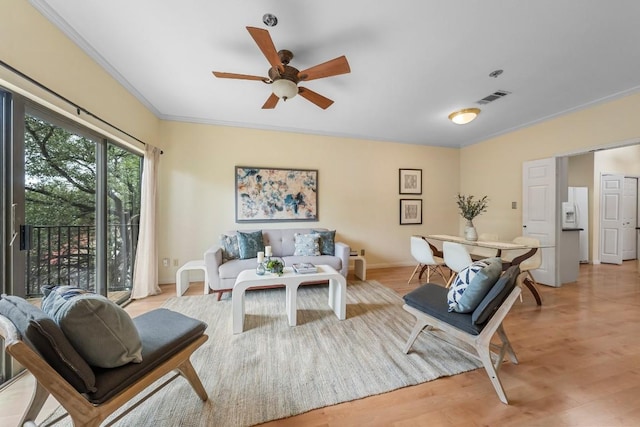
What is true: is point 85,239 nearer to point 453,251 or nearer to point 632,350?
point 453,251

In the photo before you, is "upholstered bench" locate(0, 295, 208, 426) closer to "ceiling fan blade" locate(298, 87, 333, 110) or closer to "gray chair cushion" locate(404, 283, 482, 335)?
"gray chair cushion" locate(404, 283, 482, 335)

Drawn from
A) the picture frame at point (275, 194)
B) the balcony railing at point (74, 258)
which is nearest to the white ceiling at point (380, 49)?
the picture frame at point (275, 194)

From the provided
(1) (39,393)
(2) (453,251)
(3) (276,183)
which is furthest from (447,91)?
(1) (39,393)

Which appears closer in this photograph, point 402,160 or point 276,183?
point 276,183

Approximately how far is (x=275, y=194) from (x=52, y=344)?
3.24 meters

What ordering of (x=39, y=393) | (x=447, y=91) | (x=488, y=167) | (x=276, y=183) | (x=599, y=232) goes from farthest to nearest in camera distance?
(x=599, y=232) → (x=488, y=167) → (x=276, y=183) → (x=447, y=91) → (x=39, y=393)

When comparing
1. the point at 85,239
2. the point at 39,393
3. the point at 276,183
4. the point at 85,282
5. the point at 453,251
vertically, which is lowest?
the point at 39,393

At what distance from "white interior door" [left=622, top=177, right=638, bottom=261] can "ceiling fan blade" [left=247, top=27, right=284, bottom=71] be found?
749 cm

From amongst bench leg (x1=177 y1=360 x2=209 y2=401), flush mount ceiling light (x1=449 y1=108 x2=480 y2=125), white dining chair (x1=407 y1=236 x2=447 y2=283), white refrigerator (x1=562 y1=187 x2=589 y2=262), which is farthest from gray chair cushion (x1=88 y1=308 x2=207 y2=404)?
white refrigerator (x1=562 y1=187 x2=589 y2=262)

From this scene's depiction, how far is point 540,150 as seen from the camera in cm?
366

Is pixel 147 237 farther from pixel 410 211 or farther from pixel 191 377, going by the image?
pixel 410 211

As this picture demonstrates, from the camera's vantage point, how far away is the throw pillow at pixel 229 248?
3359 millimetres

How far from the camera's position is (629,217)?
495 centimetres

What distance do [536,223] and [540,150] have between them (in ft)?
3.86
